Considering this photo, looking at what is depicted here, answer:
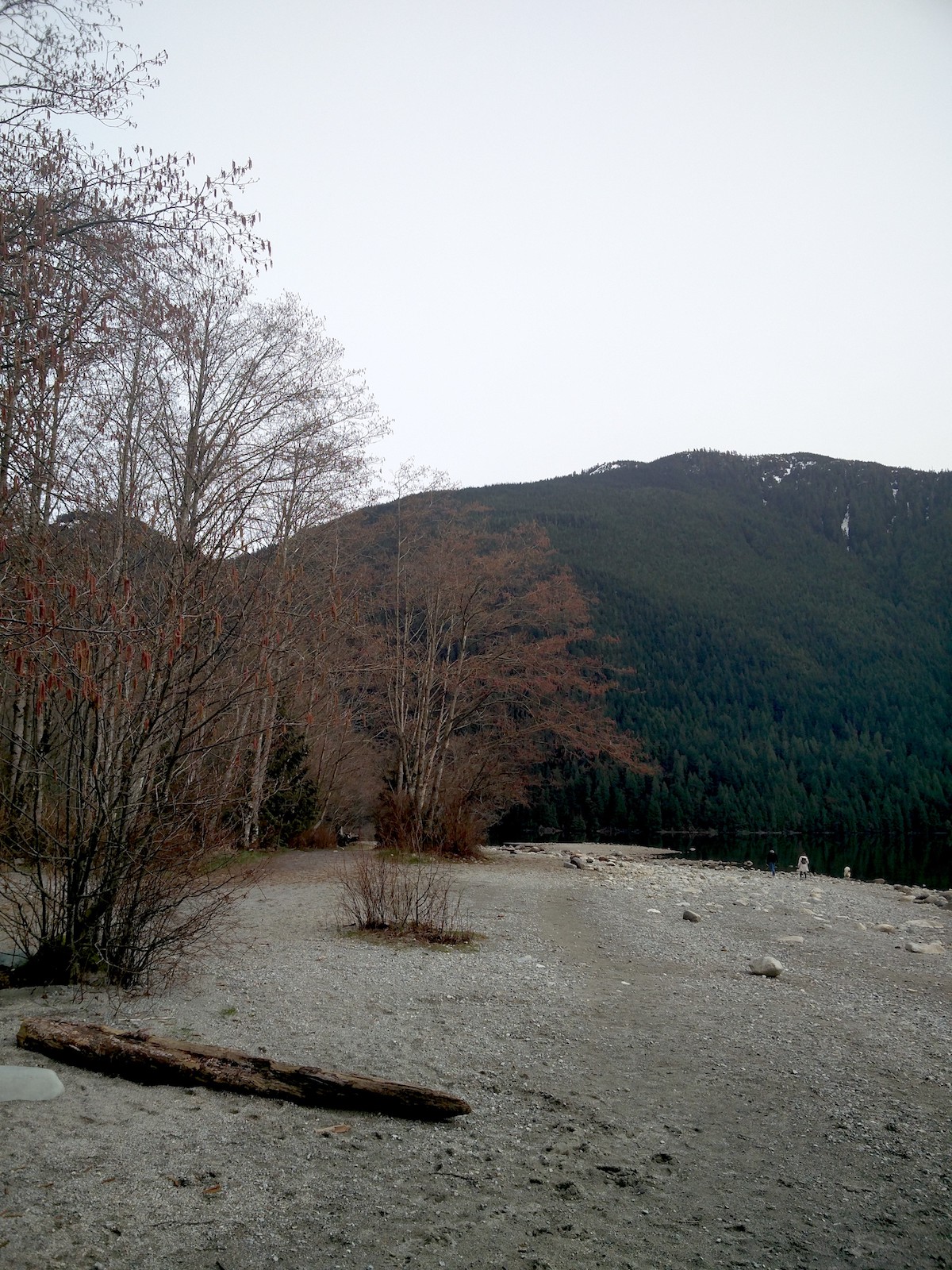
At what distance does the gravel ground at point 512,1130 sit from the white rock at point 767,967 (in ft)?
0.29

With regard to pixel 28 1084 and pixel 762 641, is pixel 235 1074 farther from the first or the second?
pixel 762 641

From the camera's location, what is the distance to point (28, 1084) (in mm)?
3648

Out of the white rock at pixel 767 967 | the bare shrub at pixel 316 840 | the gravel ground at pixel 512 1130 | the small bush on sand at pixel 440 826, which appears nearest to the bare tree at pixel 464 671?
the small bush on sand at pixel 440 826

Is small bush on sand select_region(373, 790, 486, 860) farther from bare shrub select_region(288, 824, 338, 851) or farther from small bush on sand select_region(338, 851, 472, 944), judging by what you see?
small bush on sand select_region(338, 851, 472, 944)

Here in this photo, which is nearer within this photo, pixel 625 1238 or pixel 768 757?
pixel 625 1238

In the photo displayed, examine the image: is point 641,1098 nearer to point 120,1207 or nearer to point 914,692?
point 120,1207

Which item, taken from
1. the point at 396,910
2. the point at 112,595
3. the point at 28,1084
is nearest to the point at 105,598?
the point at 112,595

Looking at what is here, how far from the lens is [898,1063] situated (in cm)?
526

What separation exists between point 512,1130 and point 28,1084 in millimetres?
2193

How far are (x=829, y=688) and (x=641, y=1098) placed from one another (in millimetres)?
90694

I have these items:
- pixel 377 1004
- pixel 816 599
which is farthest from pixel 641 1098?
pixel 816 599

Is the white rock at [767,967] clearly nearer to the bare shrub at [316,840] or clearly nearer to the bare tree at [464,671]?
the bare tree at [464,671]

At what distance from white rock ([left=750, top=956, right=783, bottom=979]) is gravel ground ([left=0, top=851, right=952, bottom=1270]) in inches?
3.5

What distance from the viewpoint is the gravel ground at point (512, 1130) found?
2867 millimetres
